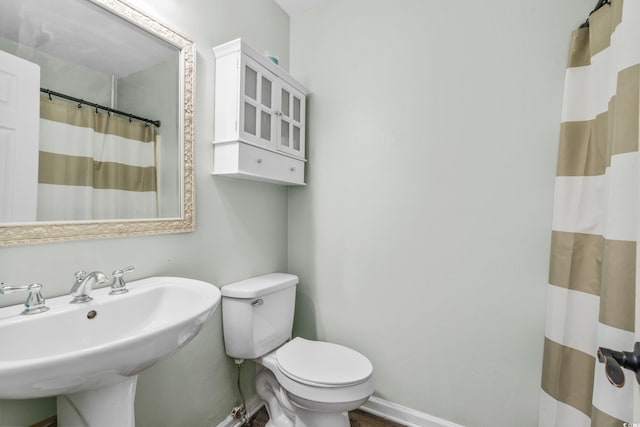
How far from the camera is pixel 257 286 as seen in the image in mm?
1424

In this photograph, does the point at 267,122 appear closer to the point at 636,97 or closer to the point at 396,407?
the point at 636,97

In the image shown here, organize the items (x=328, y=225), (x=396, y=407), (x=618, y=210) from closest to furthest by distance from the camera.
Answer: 1. (x=618, y=210)
2. (x=396, y=407)
3. (x=328, y=225)

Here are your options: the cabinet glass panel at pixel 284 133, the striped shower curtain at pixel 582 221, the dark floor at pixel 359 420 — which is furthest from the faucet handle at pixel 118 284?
the striped shower curtain at pixel 582 221

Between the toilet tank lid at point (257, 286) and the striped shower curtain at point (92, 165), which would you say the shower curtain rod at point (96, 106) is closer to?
the striped shower curtain at point (92, 165)

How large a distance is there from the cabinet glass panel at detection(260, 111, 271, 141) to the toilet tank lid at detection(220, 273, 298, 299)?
2.37 feet

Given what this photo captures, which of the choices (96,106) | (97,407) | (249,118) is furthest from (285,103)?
(97,407)

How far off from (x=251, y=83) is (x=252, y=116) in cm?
15

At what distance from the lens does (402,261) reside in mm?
1558

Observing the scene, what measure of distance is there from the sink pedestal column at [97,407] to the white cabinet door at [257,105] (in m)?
0.99

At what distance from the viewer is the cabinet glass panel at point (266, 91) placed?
1457 millimetres

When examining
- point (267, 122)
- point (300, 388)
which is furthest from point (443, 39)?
point (300, 388)

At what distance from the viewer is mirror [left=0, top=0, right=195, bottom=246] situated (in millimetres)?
816

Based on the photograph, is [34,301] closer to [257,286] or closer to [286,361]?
[257,286]

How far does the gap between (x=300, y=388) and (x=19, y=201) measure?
44.8 inches
